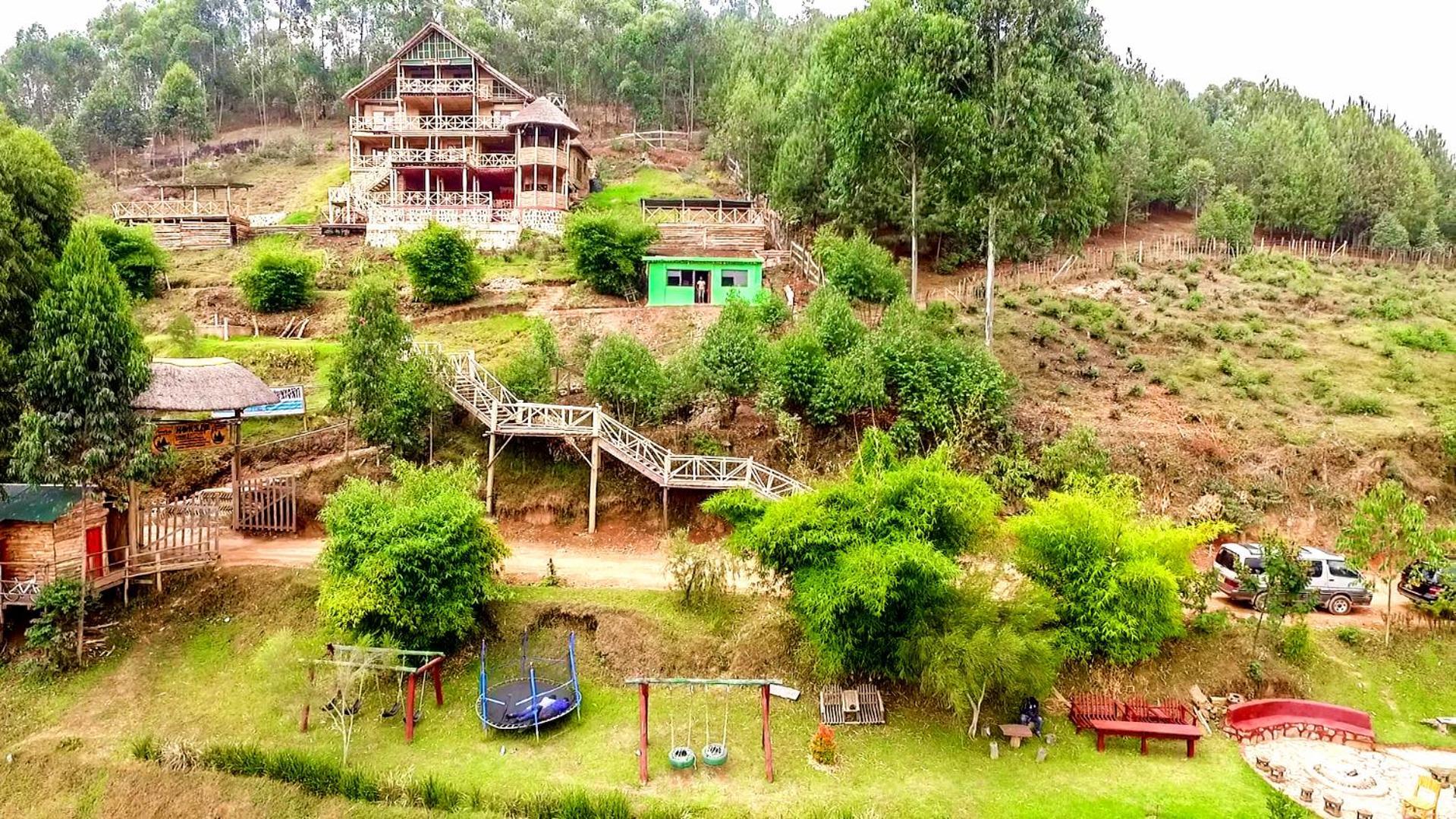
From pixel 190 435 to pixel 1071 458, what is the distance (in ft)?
79.0

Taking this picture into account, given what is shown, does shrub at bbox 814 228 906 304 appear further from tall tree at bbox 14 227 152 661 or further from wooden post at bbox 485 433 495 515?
tall tree at bbox 14 227 152 661

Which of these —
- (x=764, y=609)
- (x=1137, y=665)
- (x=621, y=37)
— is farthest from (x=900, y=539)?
(x=621, y=37)

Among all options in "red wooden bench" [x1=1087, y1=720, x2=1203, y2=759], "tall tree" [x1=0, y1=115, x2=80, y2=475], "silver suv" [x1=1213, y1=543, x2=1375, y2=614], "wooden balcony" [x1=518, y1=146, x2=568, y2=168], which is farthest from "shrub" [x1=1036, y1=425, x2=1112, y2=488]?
"wooden balcony" [x1=518, y1=146, x2=568, y2=168]

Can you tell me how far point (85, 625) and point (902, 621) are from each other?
18.4 m

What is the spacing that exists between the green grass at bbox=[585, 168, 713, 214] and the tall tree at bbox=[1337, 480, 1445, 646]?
36.9 meters

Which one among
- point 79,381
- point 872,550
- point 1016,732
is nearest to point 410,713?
point 872,550

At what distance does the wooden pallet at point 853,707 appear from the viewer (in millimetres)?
16203

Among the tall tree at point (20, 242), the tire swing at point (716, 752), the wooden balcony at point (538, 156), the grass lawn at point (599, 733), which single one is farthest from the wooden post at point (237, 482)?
the wooden balcony at point (538, 156)

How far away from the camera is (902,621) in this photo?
1583 centimetres

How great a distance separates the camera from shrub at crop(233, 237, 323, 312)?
113ft

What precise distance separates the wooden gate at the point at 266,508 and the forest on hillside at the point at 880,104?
22.2 metres

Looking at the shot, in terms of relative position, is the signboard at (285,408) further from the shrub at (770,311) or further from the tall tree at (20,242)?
the shrub at (770,311)

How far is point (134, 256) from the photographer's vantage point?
35.4 m

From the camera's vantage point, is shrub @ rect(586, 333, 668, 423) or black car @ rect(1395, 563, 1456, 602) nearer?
black car @ rect(1395, 563, 1456, 602)
